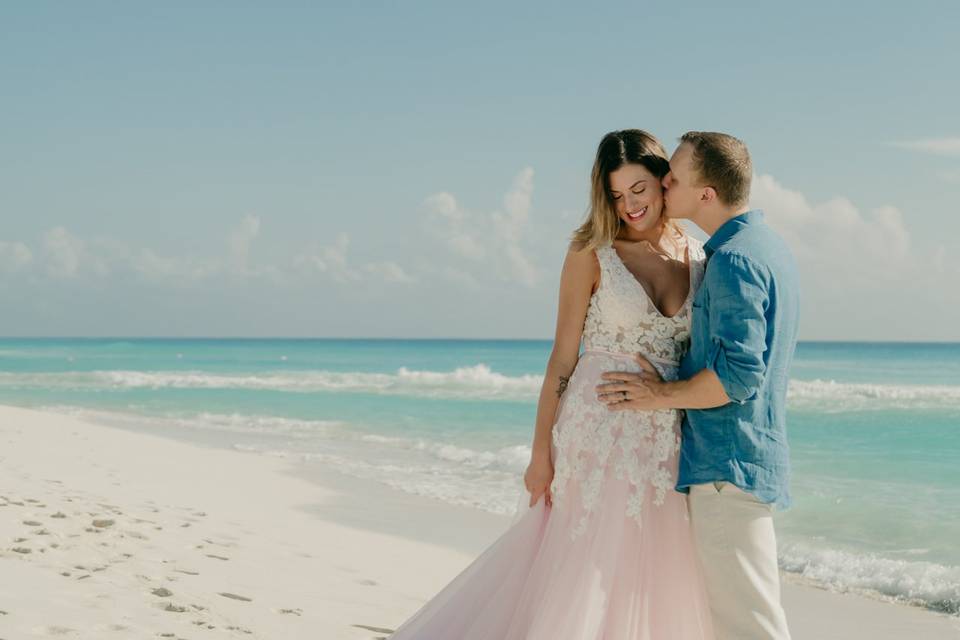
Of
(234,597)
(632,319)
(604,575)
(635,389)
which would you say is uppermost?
(632,319)

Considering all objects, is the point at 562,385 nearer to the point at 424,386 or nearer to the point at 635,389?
the point at 635,389

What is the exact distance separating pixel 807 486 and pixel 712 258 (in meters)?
9.03

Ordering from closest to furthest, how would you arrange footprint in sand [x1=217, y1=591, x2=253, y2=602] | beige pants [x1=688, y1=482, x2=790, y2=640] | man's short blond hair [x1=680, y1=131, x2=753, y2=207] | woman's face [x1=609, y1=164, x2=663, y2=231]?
beige pants [x1=688, y1=482, x2=790, y2=640], man's short blond hair [x1=680, y1=131, x2=753, y2=207], woman's face [x1=609, y1=164, x2=663, y2=231], footprint in sand [x1=217, y1=591, x2=253, y2=602]

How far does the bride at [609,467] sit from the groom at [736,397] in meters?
0.14

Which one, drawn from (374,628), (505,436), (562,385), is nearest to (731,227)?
(562,385)

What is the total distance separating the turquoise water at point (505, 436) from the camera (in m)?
8.16

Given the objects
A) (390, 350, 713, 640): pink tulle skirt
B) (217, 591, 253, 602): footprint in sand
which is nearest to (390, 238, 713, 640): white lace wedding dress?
(390, 350, 713, 640): pink tulle skirt

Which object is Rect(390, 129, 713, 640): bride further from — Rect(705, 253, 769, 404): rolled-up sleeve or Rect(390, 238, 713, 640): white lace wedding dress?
Rect(705, 253, 769, 404): rolled-up sleeve

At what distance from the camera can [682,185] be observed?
10.7 feet

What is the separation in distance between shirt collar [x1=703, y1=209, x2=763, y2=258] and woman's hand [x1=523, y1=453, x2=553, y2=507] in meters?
1.04

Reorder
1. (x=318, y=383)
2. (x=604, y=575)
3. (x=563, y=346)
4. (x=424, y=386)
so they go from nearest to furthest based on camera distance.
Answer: (x=604, y=575), (x=563, y=346), (x=424, y=386), (x=318, y=383)

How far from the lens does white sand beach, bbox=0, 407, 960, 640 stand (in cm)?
459

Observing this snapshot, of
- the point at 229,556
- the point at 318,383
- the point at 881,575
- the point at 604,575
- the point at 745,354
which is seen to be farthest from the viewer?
the point at 318,383

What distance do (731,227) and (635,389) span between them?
651 mm
